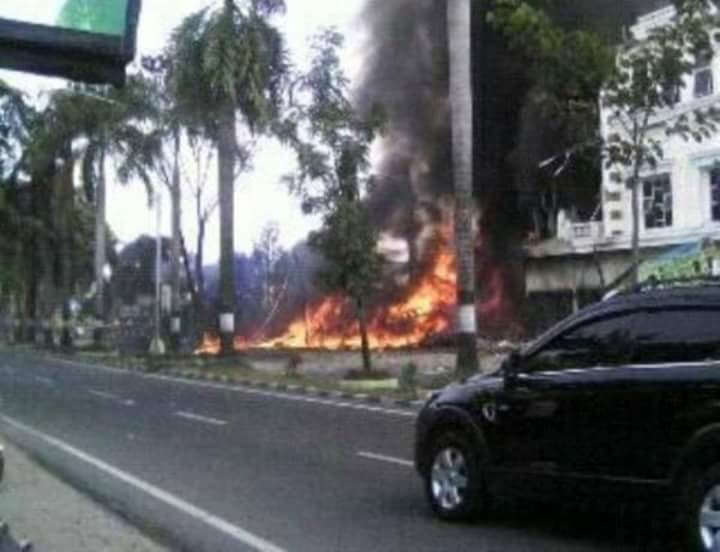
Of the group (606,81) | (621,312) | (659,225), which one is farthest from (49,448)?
(659,225)

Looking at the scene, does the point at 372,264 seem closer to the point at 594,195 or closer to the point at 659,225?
the point at 659,225

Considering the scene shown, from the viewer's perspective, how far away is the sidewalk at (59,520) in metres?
8.75

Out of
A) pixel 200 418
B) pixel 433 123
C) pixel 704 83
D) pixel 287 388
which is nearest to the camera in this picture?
pixel 200 418

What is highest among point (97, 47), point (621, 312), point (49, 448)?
point (97, 47)

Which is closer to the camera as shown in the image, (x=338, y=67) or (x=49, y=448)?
(x=49, y=448)

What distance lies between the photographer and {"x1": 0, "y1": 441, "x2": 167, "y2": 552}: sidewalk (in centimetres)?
875

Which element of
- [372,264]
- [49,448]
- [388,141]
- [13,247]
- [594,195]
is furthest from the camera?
[13,247]

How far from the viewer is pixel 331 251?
3175 centimetres

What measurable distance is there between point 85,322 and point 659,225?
37.5m

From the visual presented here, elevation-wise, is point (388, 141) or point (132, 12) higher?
point (388, 141)

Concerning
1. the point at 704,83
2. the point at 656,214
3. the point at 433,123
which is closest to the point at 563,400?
the point at 704,83

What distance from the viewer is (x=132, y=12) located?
5688mm

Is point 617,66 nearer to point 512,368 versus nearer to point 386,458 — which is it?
point 386,458

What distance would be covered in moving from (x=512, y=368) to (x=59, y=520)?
3509mm
